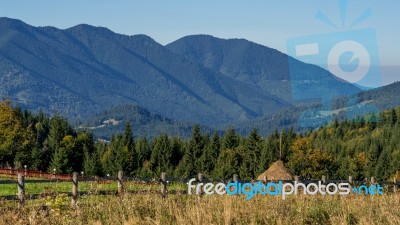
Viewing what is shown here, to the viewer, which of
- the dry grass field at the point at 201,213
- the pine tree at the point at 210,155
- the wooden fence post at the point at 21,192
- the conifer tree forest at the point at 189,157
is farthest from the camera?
the pine tree at the point at 210,155

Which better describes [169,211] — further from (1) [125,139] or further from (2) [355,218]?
(1) [125,139]

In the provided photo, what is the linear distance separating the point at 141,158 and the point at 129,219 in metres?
110

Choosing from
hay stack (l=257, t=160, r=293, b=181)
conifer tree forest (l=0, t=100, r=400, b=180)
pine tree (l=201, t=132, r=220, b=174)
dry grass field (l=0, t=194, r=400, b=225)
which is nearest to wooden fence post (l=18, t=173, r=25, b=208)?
dry grass field (l=0, t=194, r=400, b=225)

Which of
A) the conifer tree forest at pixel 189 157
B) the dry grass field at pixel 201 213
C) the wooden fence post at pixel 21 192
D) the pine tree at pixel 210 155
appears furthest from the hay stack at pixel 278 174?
the pine tree at pixel 210 155

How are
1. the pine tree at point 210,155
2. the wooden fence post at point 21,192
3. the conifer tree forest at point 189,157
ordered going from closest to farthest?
the wooden fence post at point 21,192
the conifer tree forest at point 189,157
the pine tree at point 210,155

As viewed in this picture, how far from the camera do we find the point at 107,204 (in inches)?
456

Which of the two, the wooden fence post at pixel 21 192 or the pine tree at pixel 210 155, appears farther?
the pine tree at pixel 210 155

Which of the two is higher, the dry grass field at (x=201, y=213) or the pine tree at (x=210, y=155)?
the pine tree at (x=210, y=155)

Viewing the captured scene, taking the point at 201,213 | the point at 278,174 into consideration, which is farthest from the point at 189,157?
the point at 201,213

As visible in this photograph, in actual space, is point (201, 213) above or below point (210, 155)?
below

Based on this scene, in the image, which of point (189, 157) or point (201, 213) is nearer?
point (201, 213)

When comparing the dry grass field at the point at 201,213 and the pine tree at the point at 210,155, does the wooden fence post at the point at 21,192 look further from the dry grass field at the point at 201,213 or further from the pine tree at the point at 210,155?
the pine tree at the point at 210,155

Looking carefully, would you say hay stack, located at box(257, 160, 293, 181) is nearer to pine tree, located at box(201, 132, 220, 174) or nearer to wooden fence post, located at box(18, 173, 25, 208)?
wooden fence post, located at box(18, 173, 25, 208)

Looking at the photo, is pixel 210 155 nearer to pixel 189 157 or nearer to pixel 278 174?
pixel 189 157
